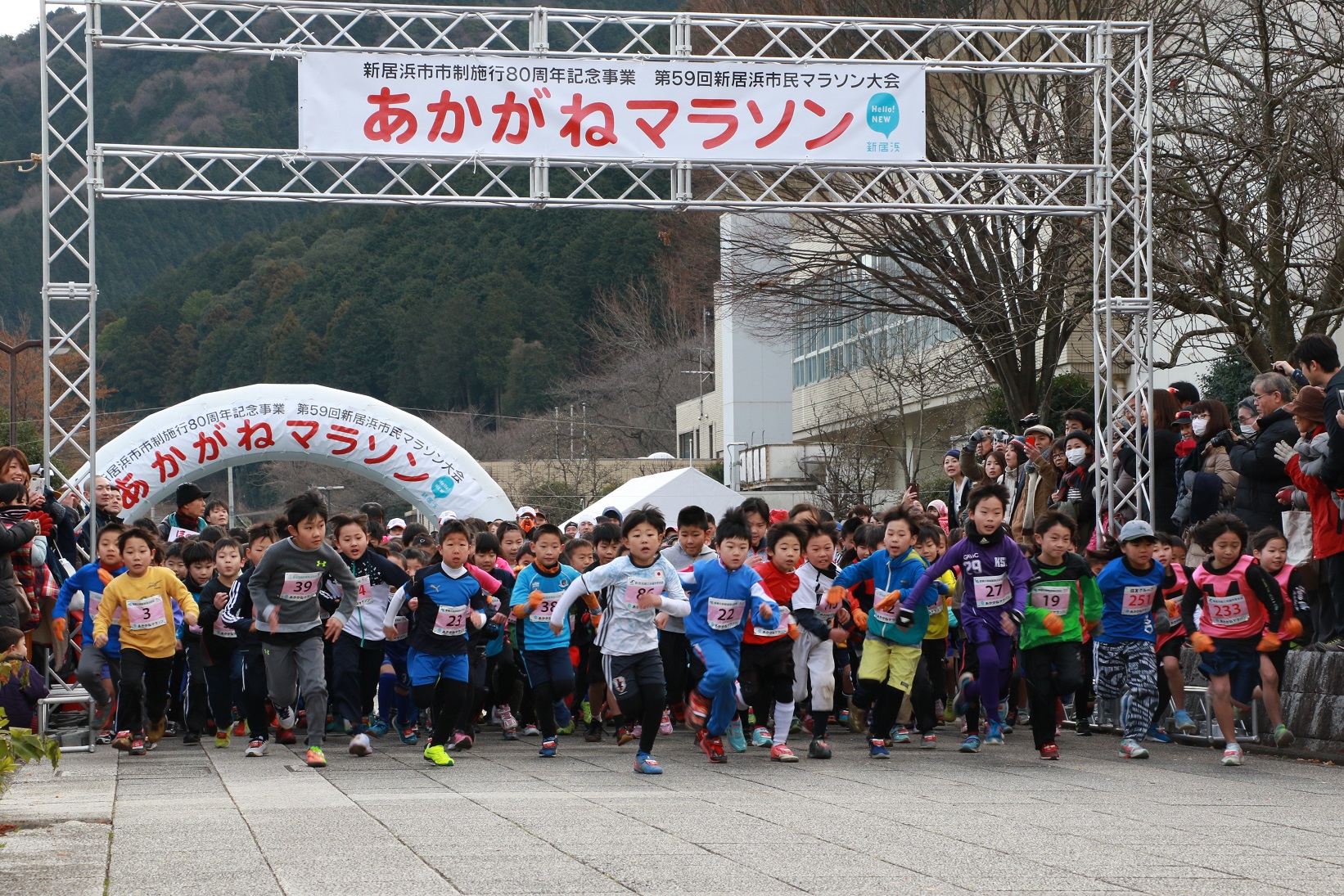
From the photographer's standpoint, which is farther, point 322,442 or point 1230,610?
point 322,442

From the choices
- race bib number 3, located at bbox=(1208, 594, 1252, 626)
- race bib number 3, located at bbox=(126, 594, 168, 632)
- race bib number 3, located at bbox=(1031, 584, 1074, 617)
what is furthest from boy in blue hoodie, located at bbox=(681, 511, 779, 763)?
race bib number 3, located at bbox=(126, 594, 168, 632)

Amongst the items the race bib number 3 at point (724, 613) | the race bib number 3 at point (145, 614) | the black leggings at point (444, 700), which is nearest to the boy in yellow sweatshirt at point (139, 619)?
the race bib number 3 at point (145, 614)

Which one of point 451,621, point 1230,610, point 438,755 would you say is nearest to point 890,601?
point 1230,610

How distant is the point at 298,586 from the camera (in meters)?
10.3

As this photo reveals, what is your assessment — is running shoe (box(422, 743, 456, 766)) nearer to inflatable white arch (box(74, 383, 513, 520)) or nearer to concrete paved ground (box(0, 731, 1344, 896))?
concrete paved ground (box(0, 731, 1344, 896))

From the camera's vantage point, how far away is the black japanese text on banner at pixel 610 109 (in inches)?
528

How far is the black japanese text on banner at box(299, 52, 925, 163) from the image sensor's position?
44.0 ft

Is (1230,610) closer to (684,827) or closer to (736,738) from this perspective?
(736,738)

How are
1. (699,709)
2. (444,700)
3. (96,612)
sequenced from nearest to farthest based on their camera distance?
(699,709) → (444,700) → (96,612)

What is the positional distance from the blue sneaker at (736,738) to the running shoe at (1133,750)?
246 centimetres

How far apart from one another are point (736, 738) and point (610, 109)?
19.1 ft

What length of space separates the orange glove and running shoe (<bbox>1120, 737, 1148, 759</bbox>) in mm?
1706

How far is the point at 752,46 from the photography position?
22.1 meters

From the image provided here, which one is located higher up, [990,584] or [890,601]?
[990,584]
